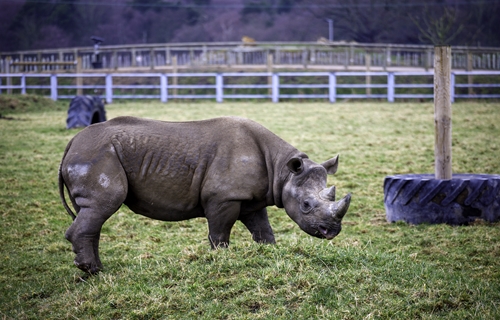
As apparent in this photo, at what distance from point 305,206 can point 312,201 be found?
0.35 feet

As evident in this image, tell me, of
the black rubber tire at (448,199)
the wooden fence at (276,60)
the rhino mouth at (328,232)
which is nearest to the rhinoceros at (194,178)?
the rhino mouth at (328,232)

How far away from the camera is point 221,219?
658cm

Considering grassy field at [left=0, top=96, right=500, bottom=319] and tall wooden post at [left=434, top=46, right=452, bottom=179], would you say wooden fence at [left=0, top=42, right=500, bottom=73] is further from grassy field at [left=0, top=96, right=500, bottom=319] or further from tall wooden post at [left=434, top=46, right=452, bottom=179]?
tall wooden post at [left=434, top=46, right=452, bottom=179]

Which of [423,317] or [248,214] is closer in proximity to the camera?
[423,317]

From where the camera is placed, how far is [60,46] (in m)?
54.4

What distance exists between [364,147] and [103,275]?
9.64 metres

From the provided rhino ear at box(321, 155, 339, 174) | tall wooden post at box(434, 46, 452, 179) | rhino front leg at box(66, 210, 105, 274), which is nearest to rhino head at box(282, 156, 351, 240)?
rhino ear at box(321, 155, 339, 174)

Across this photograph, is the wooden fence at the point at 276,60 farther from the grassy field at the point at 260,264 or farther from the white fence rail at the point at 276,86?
the grassy field at the point at 260,264

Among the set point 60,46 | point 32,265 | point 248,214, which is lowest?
point 32,265

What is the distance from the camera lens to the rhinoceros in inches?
254

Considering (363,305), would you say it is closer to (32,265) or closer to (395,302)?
(395,302)

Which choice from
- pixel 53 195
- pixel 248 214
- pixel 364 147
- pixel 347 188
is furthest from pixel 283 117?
pixel 248 214

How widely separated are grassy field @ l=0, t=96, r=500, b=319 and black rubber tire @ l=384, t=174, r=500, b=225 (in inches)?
6.9

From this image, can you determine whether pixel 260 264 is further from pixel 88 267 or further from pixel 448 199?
pixel 448 199
